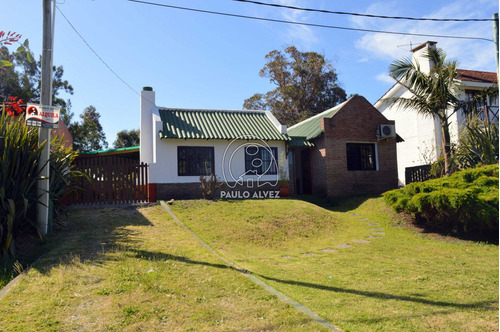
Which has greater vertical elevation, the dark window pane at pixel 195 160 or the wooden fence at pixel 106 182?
the dark window pane at pixel 195 160

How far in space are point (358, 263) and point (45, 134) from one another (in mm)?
7265

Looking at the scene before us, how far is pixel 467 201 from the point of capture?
30.2ft

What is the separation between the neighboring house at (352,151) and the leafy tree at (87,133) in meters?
19.8

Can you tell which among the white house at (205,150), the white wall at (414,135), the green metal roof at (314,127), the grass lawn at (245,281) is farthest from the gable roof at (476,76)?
the grass lawn at (245,281)

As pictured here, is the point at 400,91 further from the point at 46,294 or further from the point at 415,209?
the point at 46,294

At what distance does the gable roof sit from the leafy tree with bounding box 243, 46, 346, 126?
1200 cm

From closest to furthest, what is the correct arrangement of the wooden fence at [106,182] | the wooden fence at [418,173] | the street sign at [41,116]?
the street sign at [41,116] → the wooden fence at [106,182] → the wooden fence at [418,173]

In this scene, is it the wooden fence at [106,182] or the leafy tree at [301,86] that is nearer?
the wooden fence at [106,182]

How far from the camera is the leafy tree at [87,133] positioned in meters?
30.6

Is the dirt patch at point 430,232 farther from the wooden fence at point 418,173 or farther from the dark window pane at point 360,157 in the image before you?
the dark window pane at point 360,157

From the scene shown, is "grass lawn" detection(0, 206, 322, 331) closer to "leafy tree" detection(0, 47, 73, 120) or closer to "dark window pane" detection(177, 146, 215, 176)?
"dark window pane" detection(177, 146, 215, 176)

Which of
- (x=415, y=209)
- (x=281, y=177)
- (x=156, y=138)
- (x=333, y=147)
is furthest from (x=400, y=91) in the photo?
(x=156, y=138)

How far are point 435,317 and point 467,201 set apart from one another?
6.46 m

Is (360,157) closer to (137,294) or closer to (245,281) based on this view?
(245,281)
